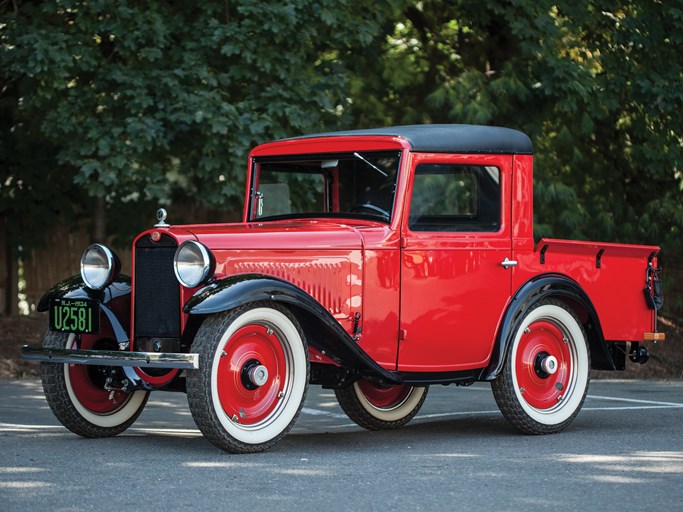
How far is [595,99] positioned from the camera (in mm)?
14992

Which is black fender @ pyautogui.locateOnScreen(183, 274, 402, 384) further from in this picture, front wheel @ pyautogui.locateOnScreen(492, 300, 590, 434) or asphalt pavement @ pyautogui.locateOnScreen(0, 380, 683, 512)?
front wheel @ pyautogui.locateOnScreen(492, 300, 590, 434)

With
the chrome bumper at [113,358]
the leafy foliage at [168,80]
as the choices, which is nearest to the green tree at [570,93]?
the leafy foliage at [168,80]

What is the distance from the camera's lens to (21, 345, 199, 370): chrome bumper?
21.3 ft

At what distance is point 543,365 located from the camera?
807 centimetres

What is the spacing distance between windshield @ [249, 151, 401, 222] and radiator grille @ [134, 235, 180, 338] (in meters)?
1.38

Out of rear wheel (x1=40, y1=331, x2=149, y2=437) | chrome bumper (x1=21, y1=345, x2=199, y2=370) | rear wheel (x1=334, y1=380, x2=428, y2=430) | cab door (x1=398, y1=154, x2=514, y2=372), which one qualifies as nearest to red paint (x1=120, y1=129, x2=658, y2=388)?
cab door (x1=398, y1=154, x2=514, y2=372)

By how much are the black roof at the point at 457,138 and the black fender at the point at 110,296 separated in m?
1.79

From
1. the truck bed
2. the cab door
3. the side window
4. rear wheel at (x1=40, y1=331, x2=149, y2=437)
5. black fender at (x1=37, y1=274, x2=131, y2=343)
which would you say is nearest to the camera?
black fender at (x1=37, y1=274, x2=131, y2=343)

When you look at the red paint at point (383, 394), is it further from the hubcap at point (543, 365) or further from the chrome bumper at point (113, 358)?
the chrome bumper at point (113, 358)

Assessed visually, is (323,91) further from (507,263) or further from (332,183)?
(507,263)

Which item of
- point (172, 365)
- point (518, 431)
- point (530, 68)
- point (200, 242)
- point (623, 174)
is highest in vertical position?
point (530, 68)

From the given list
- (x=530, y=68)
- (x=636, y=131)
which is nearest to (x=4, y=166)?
(x=530, y=68)

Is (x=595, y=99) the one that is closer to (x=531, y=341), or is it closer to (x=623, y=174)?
(x=623, y=174)

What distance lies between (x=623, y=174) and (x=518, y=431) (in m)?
9.17
